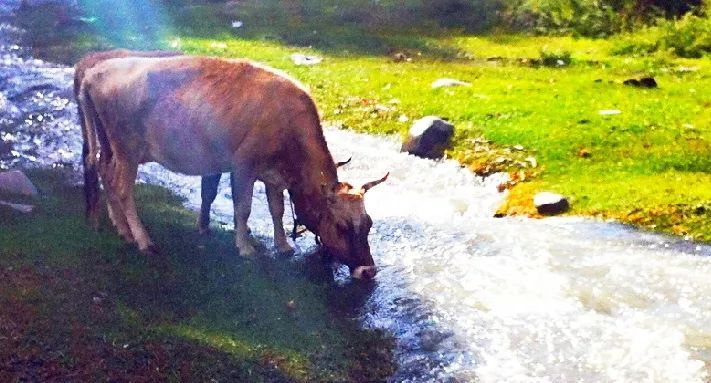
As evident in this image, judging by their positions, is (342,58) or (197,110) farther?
(342,58)

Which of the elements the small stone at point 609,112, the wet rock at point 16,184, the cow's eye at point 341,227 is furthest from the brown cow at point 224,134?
the small stone at point 609,112

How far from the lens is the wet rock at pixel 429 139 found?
59.5ft

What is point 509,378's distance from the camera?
9172 millimetres

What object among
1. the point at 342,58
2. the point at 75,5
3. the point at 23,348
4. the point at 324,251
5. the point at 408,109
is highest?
the point at 23,348

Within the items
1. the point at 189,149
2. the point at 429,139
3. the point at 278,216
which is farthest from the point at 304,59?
the point at 189,149

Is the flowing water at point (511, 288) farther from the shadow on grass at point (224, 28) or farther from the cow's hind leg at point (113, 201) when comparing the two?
the shadow on grass at point (224, 28)

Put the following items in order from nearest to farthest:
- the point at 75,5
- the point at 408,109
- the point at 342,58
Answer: the point at 408,109
the point at 342,58
the point at 75,5

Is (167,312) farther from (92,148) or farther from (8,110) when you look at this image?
(8,110)

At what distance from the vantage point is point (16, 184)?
13.8m

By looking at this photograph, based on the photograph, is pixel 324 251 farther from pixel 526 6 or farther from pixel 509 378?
pixel 526 6

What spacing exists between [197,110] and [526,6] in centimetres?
2499

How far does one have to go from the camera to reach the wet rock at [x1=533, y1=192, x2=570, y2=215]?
1466 cm

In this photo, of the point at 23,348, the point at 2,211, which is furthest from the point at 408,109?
the point at 23,348

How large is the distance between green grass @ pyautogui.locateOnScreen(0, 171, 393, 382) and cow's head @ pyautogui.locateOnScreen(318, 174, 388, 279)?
0.94ft
